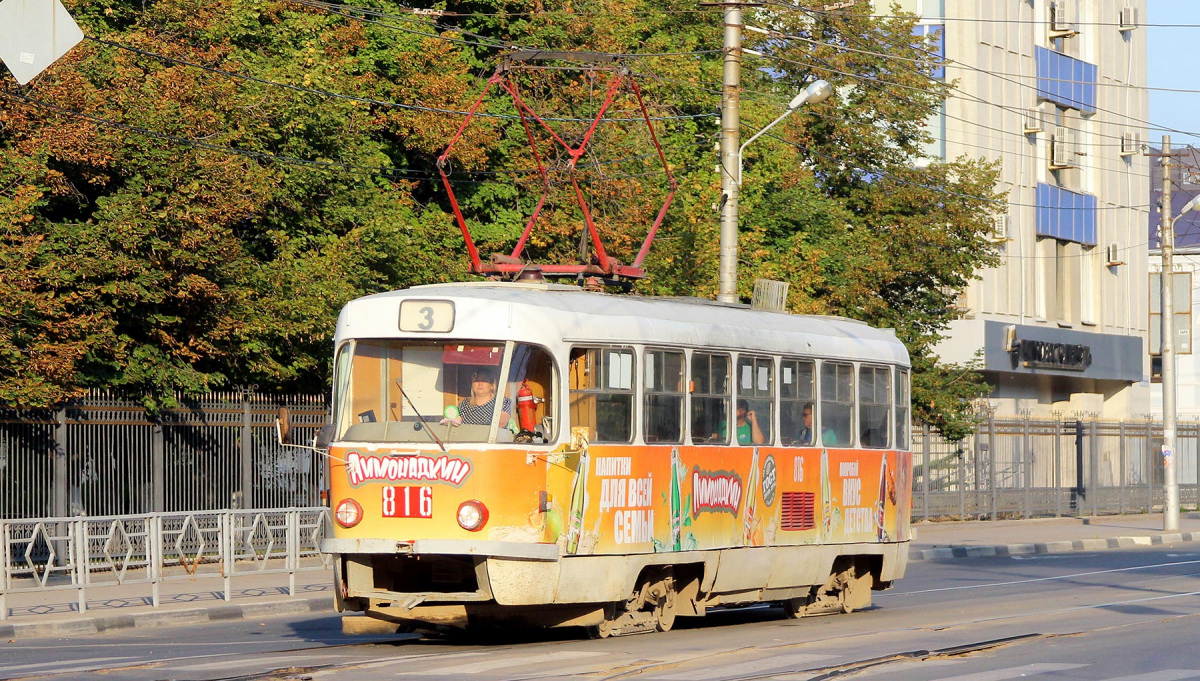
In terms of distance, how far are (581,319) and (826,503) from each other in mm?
4417

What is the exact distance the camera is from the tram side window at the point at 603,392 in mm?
13695

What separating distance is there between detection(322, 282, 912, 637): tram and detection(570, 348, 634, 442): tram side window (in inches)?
0.7

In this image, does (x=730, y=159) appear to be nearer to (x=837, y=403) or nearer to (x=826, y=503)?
(x=837, y=403)

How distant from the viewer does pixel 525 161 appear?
31.6 meters

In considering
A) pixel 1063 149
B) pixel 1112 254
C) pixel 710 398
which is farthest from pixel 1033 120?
pixel 710 398

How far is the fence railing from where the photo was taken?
17391mm

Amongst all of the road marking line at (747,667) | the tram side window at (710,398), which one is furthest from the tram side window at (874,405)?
the road marking line at (747,667)

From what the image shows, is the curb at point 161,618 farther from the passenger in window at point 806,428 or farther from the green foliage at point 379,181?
the passenger in window at point 806,428

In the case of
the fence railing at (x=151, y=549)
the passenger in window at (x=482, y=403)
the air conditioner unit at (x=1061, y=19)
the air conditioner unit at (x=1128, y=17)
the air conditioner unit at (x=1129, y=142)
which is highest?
the air conditioner unit at (x=1128, y=17)

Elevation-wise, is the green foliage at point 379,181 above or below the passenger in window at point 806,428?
above

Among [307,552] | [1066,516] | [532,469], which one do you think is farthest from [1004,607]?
[1066,516]

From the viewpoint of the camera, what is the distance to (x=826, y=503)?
55.7ft

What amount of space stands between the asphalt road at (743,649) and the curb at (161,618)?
0.28m

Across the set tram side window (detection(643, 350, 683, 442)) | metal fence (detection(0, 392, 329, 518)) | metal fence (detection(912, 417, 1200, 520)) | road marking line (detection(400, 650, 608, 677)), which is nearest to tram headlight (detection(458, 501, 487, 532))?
road marking line (detection(400, 650, 608, 677))
